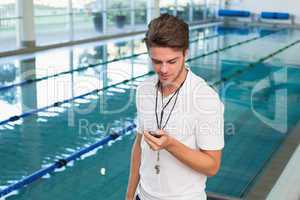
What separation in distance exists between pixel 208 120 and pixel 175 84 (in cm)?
18

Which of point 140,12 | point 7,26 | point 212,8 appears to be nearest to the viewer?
point 7,26

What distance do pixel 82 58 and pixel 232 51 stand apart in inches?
161

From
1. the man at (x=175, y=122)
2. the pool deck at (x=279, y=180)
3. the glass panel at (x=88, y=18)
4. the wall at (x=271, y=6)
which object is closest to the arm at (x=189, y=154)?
the man at (x=175, y=122)

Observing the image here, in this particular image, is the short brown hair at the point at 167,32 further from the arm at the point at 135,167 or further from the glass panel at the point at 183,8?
the glass panel at the point at 183,8

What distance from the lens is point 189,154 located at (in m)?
1.66

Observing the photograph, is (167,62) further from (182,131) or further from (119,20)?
(119,20)

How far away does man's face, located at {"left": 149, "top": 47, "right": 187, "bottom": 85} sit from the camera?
1617 millimetres

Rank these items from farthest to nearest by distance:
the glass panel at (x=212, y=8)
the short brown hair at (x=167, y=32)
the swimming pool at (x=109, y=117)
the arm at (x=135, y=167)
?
the glass panel at (x=212, y=8) < the swimming pool at (x=109, y=117) < the arm at (x=135, y=167) < the short brown hair at (x=167, y=32)

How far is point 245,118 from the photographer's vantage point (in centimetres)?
648

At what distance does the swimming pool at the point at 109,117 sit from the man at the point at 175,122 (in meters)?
2.18

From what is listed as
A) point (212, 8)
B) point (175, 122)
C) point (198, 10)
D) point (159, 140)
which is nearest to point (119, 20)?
point (198, 10)

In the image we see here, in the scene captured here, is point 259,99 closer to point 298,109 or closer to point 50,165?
point 298,109

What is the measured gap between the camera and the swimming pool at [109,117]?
4352 millimetres

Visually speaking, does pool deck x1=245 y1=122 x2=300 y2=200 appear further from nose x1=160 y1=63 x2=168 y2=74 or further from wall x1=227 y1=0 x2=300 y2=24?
wall x1=227 y1=0 x2=300 y2=24
